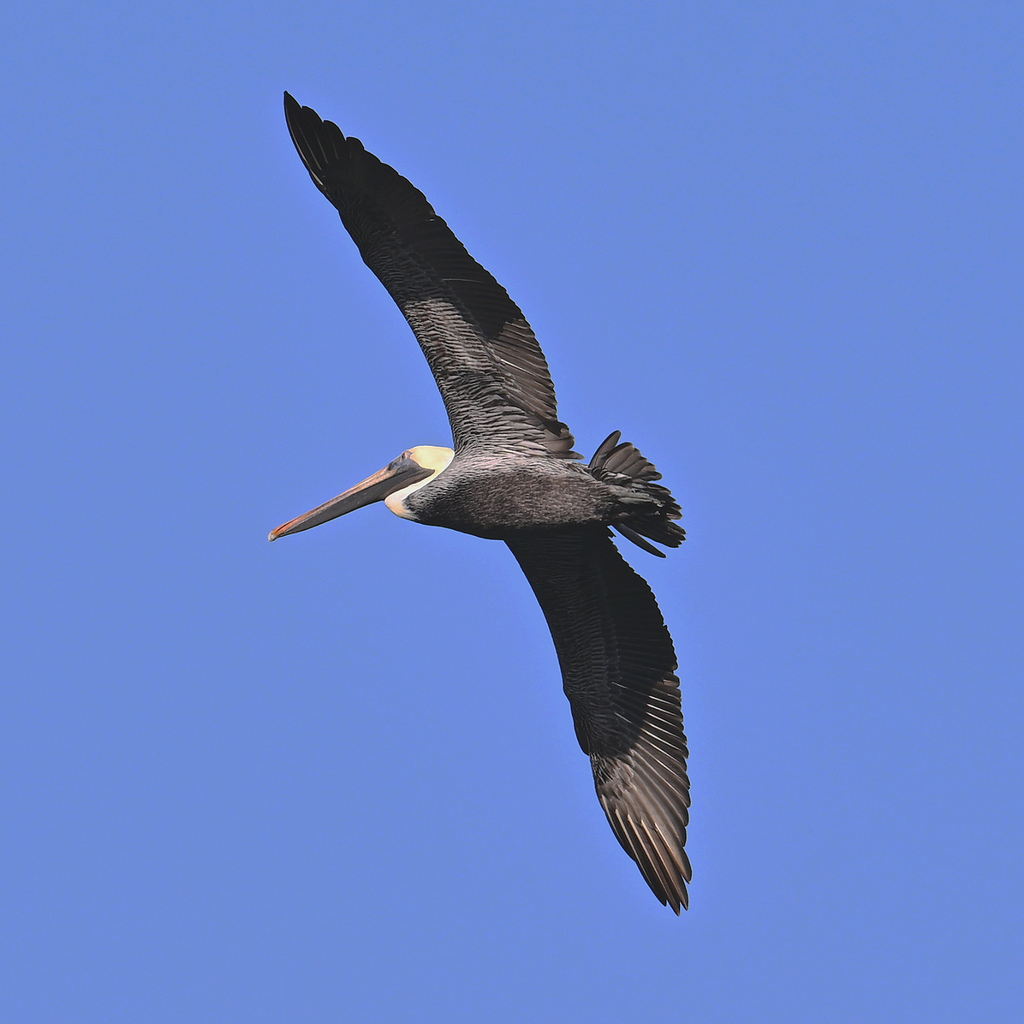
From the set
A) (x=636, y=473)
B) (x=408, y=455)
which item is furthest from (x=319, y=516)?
(x=636, y=473)

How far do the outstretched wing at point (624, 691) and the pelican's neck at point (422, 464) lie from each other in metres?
0.82

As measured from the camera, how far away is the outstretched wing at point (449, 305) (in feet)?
42.1

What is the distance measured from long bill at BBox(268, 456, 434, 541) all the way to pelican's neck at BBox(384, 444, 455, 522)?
1.3 inches

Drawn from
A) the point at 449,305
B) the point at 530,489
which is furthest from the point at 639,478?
the point at 449,305

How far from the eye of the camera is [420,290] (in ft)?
42.9

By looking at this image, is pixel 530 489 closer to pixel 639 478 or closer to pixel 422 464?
pixel 639 478

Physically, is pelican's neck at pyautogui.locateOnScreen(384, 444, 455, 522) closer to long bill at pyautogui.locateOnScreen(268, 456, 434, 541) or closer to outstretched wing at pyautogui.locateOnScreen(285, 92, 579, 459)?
long bill at pyautogui.locateOnScreen(268, 456, 434, 541)

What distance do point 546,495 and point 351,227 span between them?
2.45 metres

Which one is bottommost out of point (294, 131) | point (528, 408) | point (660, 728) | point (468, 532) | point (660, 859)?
point (660, 859)

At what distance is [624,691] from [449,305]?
345 centimetres

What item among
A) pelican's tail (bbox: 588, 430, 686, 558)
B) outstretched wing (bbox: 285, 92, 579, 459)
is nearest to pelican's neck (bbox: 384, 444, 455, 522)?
outstretched wing (bbox: 285, 92, 579, 459)

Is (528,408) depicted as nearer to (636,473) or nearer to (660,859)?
(636,473)

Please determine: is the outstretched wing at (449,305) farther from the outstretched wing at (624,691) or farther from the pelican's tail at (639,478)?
the outstretched wing at (624,691)

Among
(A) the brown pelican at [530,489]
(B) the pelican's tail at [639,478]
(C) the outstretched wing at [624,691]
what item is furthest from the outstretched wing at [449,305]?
(C) the outstretched wing at [624,691]
